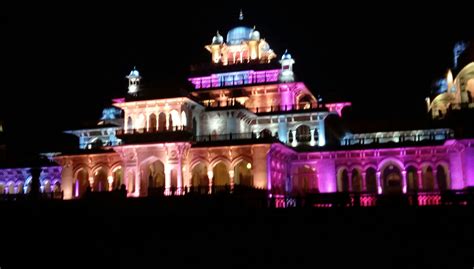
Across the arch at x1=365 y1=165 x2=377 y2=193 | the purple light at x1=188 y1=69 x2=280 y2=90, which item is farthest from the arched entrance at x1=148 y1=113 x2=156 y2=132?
the arch at x1=365 y1=165 x2=377 y2=193

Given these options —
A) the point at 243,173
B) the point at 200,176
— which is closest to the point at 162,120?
the point at 200,176

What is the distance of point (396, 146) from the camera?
45312 mm

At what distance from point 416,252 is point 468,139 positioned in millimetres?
19247

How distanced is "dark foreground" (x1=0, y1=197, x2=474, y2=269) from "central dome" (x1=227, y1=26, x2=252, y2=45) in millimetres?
31764

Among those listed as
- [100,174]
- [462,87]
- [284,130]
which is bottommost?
[100,174]

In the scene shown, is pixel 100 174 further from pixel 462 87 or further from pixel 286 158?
pixel 462 87

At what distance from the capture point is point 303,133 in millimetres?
48844

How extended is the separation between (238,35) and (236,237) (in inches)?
1384

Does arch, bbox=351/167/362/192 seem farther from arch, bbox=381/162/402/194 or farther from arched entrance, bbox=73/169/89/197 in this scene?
arched entrance, bbox=73/169/89/197

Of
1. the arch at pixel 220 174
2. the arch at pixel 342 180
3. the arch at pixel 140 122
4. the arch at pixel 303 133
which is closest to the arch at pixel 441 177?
the arch at pixel 342 180

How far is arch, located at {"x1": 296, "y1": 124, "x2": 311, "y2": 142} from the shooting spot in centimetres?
4850

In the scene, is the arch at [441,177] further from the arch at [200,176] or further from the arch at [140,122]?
the arch at [140,122]

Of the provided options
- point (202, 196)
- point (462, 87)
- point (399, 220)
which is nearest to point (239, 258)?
point (202, 196)

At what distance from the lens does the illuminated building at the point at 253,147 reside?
1687 inches
